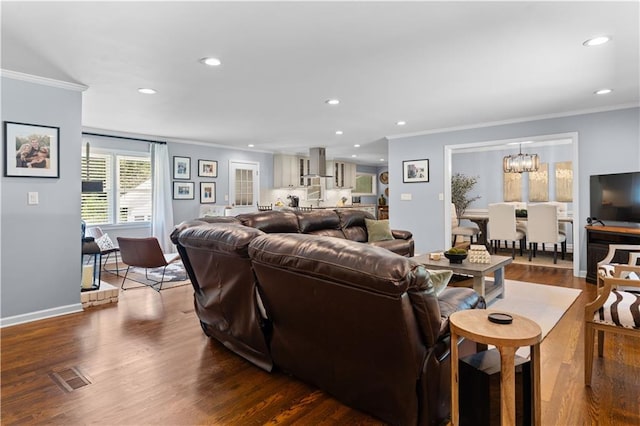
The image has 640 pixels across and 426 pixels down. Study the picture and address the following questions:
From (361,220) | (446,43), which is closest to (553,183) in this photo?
(361,220)

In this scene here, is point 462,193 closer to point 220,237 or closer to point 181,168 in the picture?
point 181,168

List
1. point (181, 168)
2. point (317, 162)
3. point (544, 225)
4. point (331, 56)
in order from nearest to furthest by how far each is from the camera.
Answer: point (331, 56) → point (544, 225) → point (181, 168) → point (317, 162)

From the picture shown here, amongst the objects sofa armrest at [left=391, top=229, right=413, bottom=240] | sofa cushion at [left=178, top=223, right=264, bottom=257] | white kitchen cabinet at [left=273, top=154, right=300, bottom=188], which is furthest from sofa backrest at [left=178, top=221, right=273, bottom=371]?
white kitchen cabinet at [left=273, top=154, right=300, bottom=188]

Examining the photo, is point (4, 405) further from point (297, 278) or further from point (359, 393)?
point (359, 393)

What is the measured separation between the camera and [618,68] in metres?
3.41

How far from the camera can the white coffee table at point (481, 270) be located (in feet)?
11.6

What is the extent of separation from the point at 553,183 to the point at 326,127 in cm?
510

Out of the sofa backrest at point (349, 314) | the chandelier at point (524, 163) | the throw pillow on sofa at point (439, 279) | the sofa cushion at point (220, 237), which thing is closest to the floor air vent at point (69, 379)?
the sofa cushion at point (220, 237)

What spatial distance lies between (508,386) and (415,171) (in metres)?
5.84

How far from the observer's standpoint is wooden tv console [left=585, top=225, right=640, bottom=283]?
14.2 ft

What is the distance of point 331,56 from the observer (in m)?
3.06

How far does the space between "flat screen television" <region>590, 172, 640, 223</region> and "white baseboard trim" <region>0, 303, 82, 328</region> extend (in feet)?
21.0

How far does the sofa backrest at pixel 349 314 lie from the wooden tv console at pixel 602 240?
409 centimetres

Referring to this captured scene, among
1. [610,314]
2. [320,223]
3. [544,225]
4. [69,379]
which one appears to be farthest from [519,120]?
[69,379]
